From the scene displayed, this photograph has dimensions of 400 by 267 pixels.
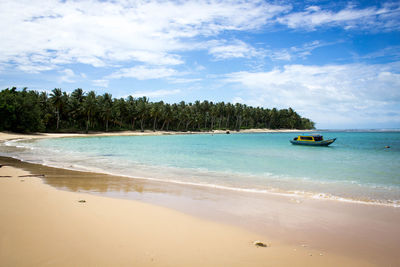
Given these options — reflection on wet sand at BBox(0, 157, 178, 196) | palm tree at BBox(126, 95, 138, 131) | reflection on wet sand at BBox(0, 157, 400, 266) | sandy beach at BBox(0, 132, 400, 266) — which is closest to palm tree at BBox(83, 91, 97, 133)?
palm tree at BBox(126, 95, 138, 131)

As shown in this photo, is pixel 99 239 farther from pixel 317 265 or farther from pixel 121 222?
pixel 317 265

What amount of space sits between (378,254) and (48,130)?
8023cm

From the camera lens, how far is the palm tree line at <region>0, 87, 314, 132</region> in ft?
Result: 182

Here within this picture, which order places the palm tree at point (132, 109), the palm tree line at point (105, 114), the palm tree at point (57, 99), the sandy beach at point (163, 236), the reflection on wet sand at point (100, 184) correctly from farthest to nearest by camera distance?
the palm tree at point (132, 109) < the palm tree at point (57, 99) < the palm tree line at point (105, 114) < the reflection on wet sand at point (100, 184) < the sandy beach at point (163, 236)

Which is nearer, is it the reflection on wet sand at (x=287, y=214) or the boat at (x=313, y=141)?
the reflection on wet sand at (x=287, y=214)

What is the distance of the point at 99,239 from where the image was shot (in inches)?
186

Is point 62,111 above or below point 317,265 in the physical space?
above

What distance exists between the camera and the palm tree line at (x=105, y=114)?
182 feet

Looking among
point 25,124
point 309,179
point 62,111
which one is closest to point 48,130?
point 62,111

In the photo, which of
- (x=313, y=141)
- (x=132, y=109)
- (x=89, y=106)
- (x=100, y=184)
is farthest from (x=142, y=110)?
(x=100, y=184)

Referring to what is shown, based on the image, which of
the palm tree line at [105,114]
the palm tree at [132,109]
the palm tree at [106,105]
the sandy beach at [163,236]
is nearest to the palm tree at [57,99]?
the palm tree line at [105,114]

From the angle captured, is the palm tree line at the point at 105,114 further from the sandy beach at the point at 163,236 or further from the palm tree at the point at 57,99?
the sandy beach at the point at 163,236

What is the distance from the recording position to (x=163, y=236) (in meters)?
5.07

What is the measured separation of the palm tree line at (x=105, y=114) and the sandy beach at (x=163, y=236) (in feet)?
187
